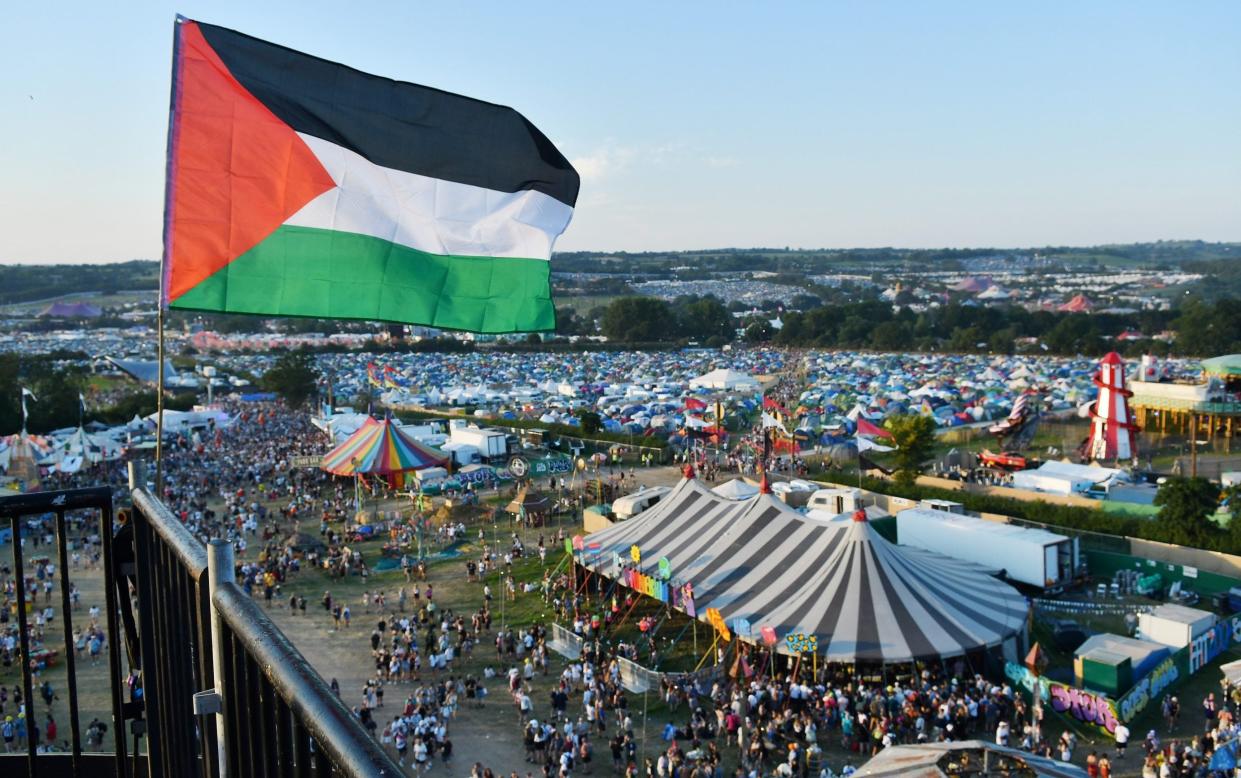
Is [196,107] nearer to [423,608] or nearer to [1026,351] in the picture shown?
[423,608]

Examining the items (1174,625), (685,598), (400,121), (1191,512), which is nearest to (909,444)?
(1191,512)

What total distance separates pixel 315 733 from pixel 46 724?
1327 cm

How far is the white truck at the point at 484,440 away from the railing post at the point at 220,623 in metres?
27.2

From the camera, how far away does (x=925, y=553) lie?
46.0 ft


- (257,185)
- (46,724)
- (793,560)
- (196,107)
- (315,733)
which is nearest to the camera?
(315,733)

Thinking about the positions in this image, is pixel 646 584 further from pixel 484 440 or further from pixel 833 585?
pixel 484 440

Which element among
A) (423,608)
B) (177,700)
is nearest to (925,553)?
(423,608)

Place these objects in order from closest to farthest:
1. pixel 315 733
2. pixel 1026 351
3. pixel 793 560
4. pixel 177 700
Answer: pixel 315 733
pixel 177 700
pixel 793 560
pixel 1026 351

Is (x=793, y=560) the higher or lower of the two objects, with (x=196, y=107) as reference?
lower

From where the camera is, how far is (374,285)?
195 inches

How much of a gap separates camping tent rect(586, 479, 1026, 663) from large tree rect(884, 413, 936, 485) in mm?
8353

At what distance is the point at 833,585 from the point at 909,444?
11.0m

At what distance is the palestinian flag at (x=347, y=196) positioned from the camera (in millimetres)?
4273

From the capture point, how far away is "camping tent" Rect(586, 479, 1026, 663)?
37.4ft
